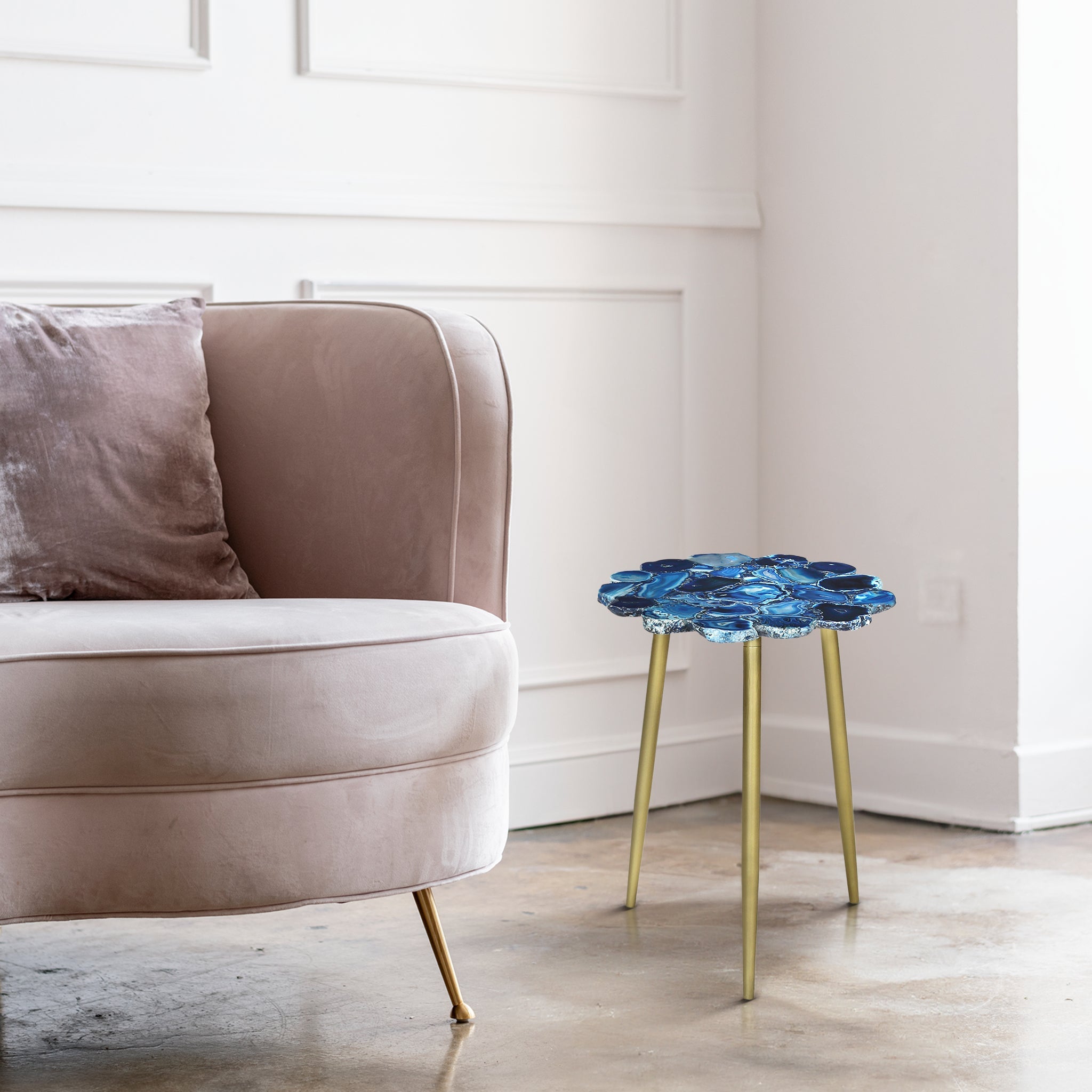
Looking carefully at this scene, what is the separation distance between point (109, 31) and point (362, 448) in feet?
3.16

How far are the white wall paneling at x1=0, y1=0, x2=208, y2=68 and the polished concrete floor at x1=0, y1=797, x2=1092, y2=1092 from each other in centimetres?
131

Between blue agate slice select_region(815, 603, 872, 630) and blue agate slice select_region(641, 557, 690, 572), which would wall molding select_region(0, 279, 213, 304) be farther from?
blue agate slice select_region(815, 603, 872, 630)

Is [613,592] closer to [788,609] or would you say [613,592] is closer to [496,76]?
[788,609]

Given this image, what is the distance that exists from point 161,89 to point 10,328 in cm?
75

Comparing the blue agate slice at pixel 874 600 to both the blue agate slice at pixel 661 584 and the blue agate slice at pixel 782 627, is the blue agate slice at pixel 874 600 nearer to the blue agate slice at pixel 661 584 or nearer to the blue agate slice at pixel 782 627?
the blue agate slice at pixel 782 627

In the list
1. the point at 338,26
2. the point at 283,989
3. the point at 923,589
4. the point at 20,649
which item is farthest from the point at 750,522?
the point at 20,649

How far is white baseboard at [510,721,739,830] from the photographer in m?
2.73

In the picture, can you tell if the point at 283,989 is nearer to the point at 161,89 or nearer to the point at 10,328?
the point at 10,328

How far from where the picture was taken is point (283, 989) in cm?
182

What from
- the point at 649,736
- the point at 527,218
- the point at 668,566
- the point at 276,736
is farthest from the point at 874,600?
the point at 527,218

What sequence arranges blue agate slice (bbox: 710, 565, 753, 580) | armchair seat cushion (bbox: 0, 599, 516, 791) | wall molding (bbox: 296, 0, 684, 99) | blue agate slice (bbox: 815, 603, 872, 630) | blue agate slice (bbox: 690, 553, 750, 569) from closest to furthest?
armchair seat cushion (bbox: 0, 599, 516, 791)
blue agate slice (bbox: 815, 603, 872, 630)
blue agate slice (bbox: 710, 565, 753, 580)
blue agate slice (bbox: 690, 553, 750, 569)
wall molding (bbox: 296, 0, 684, 99)

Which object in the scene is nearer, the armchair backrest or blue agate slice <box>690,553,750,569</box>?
the armchair backrest

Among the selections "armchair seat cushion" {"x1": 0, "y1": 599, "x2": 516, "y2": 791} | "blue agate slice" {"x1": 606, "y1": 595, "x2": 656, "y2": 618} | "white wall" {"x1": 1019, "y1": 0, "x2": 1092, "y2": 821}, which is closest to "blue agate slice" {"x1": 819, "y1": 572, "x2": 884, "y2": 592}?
"blue agate slice" {"x1": 606, "y1": 595, "x2": 656, "y2": 618}

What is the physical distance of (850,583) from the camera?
1898 millimetres
